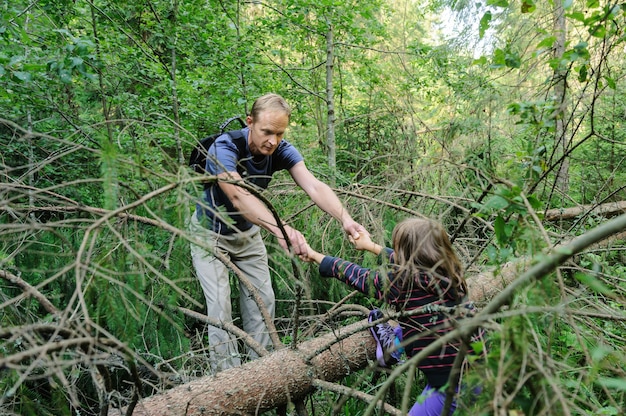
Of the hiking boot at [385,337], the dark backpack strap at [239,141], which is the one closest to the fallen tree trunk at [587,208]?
the hiking boot at [385,337]

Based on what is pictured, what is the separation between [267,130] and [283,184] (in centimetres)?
93

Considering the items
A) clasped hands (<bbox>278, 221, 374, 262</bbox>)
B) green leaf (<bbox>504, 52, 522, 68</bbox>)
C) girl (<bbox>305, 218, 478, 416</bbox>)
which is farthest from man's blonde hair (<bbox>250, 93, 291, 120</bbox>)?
green leaf (<bbox>504, 52, 522, 68</bbox>)

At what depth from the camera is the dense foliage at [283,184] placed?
4.00 ft

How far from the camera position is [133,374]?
1.60 metres

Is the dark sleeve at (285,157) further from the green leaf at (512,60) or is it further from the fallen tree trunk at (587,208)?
the fallen tree trunk at (587,208)

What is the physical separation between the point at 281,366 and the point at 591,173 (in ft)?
20.3

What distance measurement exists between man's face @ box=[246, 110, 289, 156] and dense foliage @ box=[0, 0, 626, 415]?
55cm

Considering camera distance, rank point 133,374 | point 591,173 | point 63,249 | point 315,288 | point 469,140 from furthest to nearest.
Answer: point 591,173
point 469,140
point 315,288
point 63,249
point 133,374

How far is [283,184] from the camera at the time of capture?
373 cm

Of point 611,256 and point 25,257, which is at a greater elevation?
point 25,257

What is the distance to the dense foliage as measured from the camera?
48.1 inches

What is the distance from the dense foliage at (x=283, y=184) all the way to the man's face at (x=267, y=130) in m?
0.55

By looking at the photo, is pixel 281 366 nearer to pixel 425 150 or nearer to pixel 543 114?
pixel 543 114

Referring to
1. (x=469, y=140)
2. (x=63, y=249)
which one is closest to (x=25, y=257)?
(x=63, y=249)
